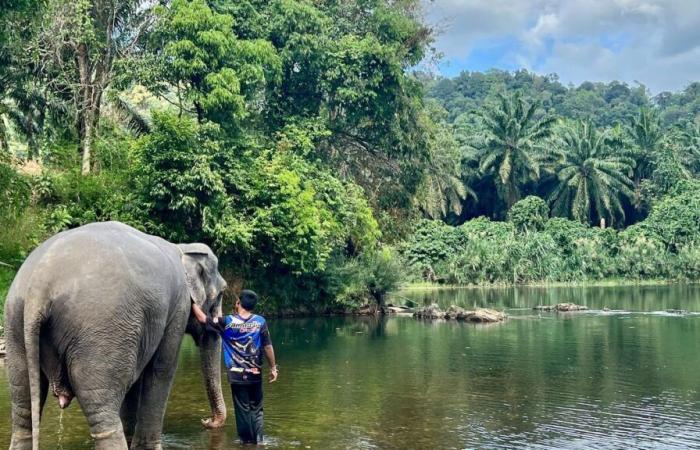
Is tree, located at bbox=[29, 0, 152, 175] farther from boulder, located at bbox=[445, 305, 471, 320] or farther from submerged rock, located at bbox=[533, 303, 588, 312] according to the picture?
submerged rock, located at bbox=[533, 303, 588, 312]

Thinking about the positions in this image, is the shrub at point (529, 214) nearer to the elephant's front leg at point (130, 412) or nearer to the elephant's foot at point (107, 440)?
the elephant's front leg at point (130, 412)

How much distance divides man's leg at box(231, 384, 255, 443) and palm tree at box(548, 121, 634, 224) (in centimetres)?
5201

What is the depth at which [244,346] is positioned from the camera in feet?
28.7

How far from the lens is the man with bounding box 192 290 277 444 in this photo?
877cm

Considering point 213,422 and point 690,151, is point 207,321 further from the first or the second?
point 690,151

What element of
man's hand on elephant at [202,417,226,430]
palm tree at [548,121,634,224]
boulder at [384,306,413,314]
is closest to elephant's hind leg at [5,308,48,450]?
man's hand on elephant at [202,417,226,430]

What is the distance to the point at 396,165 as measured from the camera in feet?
100

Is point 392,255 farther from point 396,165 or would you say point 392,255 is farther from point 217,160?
point 217,160

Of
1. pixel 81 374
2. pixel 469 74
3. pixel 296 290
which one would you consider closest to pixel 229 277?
pixel 296 290

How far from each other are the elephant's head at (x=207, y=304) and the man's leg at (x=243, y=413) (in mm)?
507

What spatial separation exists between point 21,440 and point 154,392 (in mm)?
1518

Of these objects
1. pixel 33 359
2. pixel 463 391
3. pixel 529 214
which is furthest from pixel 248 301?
pixel 529 214

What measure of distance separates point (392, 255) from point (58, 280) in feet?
75.6

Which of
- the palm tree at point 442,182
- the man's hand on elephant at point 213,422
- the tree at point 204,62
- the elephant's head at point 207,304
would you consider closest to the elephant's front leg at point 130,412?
the elephant's head at point 207,304
